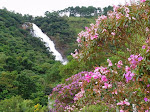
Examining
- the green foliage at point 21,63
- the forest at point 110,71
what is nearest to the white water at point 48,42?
the green foliage at point 21,63

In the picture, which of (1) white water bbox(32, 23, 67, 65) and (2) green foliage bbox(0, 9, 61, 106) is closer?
(2) green foliage bbox(0, 9, 61, 106)

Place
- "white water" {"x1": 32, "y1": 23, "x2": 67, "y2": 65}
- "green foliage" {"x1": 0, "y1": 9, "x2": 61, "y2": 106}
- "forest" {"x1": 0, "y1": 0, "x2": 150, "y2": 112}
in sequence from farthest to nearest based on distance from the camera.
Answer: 1. "white water" {"x1": 32, "y1": 23, "x2": 67, "y2": 65}
2. "green foliage" {"x1": 0, "y1": 9, "x2": 61, "y2": 106}
3. "forest" {"x1": 0, "y1": 0, "x2": 150, "y2": 112}

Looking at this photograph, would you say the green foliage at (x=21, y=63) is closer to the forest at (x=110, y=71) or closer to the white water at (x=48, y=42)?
the forest at (x=110, y=71)

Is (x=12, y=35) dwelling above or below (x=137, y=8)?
above

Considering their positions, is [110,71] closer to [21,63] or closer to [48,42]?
[21,63]

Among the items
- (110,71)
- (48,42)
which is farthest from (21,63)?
(110,71)

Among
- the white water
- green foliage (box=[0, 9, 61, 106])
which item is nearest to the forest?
→ green foliage (box=[0, 9, 61, 106])

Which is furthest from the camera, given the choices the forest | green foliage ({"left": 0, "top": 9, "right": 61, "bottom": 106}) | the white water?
the white water

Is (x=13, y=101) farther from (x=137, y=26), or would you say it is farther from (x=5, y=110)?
(x=137, y=26)

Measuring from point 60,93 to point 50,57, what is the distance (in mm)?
24320

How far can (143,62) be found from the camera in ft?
6.43

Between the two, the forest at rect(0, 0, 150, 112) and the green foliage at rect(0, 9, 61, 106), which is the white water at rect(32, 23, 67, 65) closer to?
the green foliage at rect(0, 9, 61, 106)

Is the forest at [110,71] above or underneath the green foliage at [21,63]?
underneath

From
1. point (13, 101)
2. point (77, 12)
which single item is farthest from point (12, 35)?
point (77, 12)
